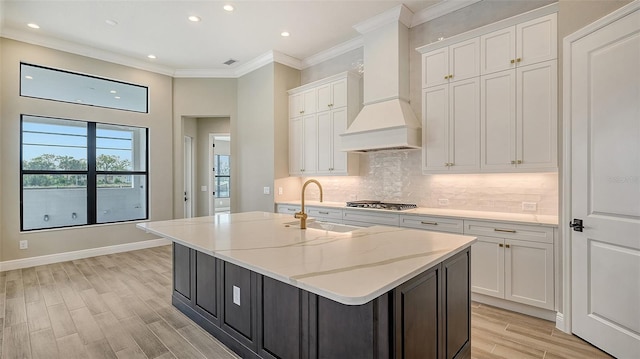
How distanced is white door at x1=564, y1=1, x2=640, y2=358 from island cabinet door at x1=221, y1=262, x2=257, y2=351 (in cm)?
249

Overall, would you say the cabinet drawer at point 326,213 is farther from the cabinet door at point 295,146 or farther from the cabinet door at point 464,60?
the cabinet door at point 464,60

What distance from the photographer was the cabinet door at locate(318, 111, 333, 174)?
476 cm

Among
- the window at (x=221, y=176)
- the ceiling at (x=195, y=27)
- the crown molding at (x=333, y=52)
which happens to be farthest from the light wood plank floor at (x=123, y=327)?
the window at (x=221, y=176)

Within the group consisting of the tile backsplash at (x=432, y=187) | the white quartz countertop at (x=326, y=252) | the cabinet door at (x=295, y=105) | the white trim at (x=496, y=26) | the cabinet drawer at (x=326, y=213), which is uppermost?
the white trim at (x=496, y=26)

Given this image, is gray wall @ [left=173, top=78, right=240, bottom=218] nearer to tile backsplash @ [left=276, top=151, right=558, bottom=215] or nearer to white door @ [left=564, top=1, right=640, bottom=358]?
tile backsplash @ [left=276, top=151, right=558, bottom=215]

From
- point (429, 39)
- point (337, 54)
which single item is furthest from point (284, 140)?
point (429, 39)

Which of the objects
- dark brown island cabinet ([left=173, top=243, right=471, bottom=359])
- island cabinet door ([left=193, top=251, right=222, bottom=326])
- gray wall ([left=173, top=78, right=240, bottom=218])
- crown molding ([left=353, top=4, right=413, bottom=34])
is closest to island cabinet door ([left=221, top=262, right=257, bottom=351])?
dark brown island cabinet ([left=173, top=243, right=471, bottom=359])

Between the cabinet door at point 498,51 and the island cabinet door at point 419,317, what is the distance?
7.86 ft

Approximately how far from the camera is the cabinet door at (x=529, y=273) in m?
2.68

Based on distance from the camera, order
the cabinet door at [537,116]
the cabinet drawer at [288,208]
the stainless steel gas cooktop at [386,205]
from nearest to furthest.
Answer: the cabinet door at [537,116]
the stainless steel gas cooktop at [386,205]
the cabinet drawer at [288,208]

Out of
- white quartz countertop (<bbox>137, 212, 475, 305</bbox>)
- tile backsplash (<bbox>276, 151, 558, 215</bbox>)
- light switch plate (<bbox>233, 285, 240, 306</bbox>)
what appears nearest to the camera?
white quartz countertop (<bbox>137, 212, 475, 305</bbox>)

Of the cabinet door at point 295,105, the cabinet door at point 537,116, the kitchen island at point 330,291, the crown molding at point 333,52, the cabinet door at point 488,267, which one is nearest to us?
the kitchen island at point 330,291

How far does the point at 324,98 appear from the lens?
4.80m

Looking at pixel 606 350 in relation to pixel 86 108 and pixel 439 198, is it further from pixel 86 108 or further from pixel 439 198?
pixel 86 108
